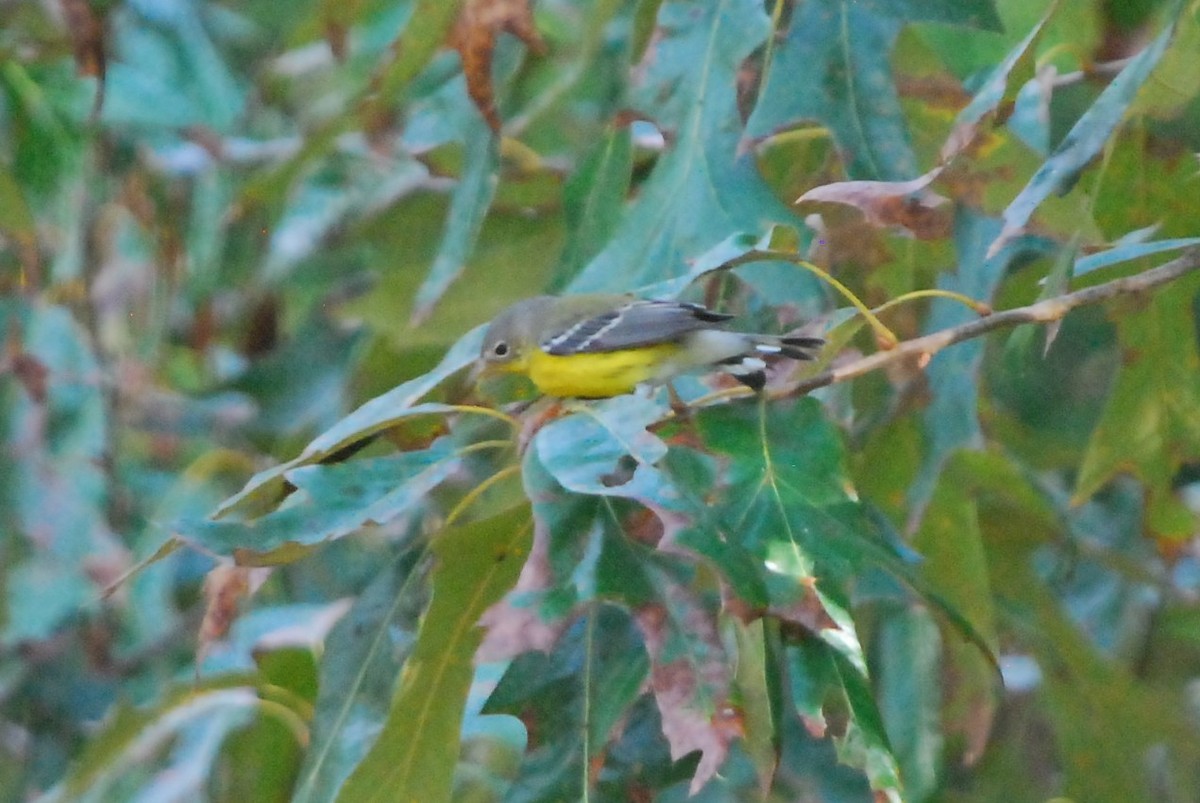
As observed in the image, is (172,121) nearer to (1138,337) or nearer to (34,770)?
(34,770)

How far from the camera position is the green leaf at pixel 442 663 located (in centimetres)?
189

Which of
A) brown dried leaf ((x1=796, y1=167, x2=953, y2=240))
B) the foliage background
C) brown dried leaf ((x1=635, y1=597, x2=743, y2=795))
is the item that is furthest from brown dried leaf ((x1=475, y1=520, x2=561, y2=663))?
brown dried leaf ((x1=796, y1=167, x2=953, y2=240))

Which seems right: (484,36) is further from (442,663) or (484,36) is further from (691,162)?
(442,663)

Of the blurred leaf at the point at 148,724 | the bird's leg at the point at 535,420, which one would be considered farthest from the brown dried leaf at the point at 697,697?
the blurred leaf at the point at 148,724

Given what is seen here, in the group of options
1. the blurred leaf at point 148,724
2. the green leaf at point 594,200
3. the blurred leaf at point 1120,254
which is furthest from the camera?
the blurred leaf at point 148,724

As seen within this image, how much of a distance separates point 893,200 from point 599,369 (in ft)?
2.45

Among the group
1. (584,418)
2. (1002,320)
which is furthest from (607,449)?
(1002,320)

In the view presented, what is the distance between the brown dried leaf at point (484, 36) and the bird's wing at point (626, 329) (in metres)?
0.34

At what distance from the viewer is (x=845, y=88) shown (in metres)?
2.26

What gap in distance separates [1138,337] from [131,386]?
2654 mm

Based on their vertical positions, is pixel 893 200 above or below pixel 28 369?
above

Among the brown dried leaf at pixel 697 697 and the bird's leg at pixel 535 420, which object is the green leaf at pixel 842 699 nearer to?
the brown dried leaf at pixel 697 697

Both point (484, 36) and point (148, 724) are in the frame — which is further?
point (148, 724)

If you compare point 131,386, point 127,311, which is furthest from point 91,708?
point 127,311
